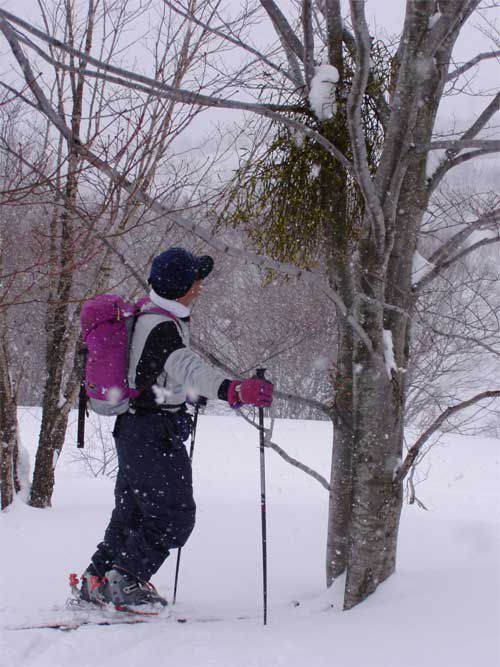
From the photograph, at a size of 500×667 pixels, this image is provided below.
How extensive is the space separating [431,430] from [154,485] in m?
1.32

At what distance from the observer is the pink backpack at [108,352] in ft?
9.36

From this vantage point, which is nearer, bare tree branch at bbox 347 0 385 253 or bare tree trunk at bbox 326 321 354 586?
bare tree branch at bbox 347 0 385 253

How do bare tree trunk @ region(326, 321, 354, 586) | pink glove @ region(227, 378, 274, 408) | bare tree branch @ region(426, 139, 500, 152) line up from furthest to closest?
bare tree trunk @ region(326, 321, 354, 586) < pink glove @ region(227, 378, 274, 408) < bare tree branch @ region(426, 139, 500, 152)

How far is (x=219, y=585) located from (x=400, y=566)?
1128 millimetres

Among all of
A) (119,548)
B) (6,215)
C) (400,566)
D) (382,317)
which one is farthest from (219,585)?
(6,215)

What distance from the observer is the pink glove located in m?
2.64

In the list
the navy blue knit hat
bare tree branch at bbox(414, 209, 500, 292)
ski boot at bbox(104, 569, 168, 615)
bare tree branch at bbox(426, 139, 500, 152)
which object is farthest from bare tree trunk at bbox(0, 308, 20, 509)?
bare tree branch at bbox(426, 139, 500, 152)

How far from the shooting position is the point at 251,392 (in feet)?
8.68

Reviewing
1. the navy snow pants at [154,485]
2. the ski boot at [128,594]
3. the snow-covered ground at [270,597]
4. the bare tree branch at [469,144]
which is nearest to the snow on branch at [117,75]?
the bare tree branch at [469,144]

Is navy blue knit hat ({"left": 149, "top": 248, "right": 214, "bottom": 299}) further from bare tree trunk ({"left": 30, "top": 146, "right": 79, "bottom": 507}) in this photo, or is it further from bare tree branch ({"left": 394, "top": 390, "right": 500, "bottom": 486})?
bare tree trunk ({"left": 30, "top": 146, "right": 79, "bottom": 507})

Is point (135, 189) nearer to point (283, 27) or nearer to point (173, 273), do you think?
point (173, 273)

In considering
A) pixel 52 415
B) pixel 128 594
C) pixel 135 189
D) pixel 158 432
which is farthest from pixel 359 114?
pixel 52 415

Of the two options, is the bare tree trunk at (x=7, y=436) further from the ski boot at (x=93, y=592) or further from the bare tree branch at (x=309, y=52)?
the bare tree branch at (x=309, y=52)

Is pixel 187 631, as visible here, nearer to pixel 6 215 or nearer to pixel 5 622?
pixel 5 622
